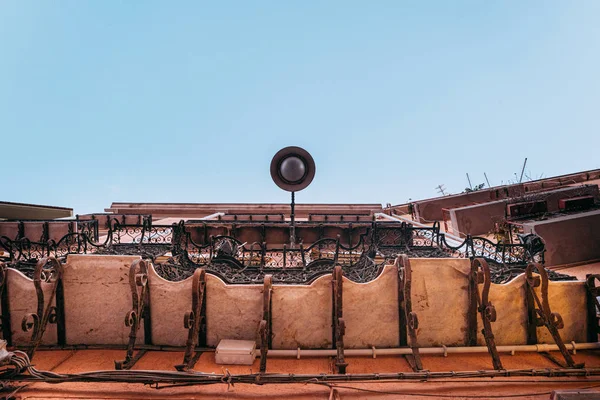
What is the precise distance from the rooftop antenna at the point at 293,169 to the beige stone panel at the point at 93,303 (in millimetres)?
6322

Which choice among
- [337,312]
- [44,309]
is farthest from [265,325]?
[44,309]

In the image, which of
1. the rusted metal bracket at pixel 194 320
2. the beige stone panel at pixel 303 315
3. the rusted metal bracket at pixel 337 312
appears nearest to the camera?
the rusted metal bracket at pixel 194 320

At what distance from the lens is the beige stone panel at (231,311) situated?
5.21 metres

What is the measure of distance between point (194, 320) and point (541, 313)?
5201 millimetres

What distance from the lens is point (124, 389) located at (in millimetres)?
4273

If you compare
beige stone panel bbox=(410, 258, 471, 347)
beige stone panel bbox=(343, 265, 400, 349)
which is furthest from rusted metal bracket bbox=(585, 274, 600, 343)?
beige stone panel bbox=(343, 265, 400, 349)

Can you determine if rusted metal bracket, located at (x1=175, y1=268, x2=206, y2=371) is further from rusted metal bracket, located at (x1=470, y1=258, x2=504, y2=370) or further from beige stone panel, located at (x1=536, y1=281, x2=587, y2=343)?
beige stone panel, located at (x1=536, y1=281, x2=587, y2=343)

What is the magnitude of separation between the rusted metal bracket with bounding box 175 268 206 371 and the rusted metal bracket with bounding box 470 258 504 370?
4.30 meters

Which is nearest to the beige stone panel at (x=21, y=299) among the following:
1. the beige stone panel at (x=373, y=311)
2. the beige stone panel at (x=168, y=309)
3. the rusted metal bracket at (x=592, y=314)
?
the beige stone panel at (x=168, y=309)

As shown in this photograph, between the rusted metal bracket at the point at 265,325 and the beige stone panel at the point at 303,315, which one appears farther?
the beige stone panel at the point at 303,315

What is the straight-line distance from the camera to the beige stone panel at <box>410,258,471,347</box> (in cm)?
523

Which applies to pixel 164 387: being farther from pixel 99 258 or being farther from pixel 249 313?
pixel 99 258

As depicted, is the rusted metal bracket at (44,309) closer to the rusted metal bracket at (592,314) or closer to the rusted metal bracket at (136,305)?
the rusted metal bracket at (136,305)

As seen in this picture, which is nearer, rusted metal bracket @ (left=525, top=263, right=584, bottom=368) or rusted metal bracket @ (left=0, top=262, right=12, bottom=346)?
rusted metal bracket @ (left=525, top=263, right=584, bottom=368)
